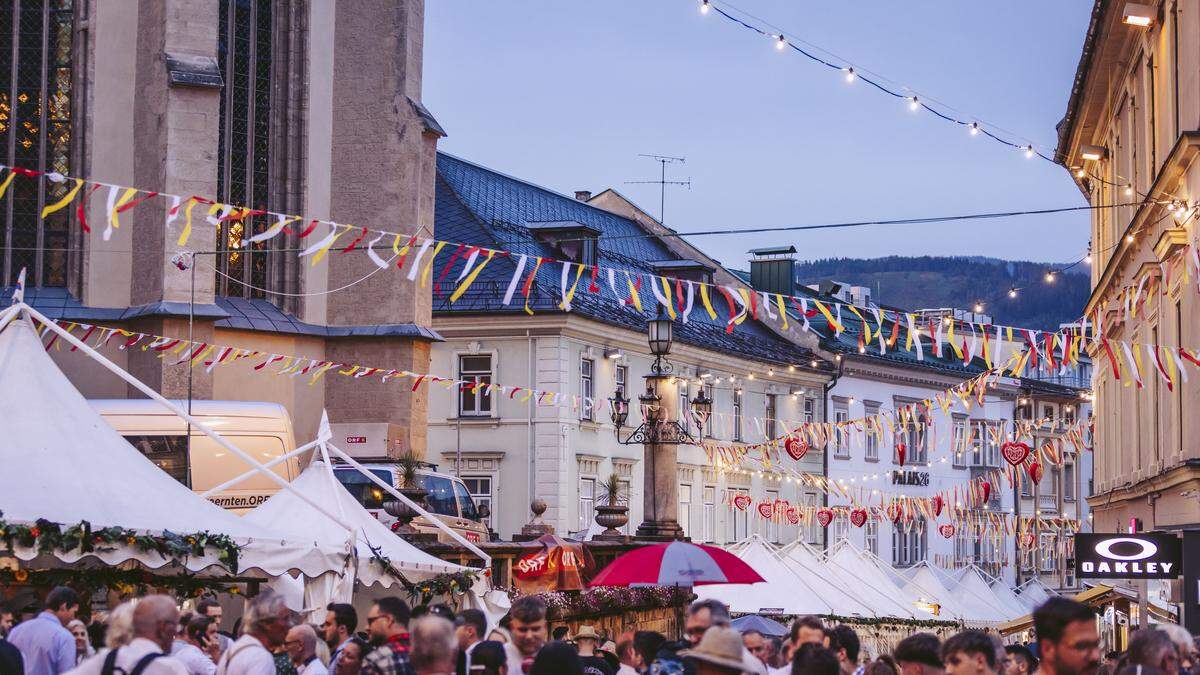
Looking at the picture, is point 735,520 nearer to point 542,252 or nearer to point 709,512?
point 709,512

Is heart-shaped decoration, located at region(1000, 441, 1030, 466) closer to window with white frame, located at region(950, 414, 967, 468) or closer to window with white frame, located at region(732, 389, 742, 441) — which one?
window with white frame, located at region(732, 389, 742, 441)

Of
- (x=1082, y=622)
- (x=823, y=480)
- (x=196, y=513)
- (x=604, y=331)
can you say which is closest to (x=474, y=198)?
(x=604, y=331)

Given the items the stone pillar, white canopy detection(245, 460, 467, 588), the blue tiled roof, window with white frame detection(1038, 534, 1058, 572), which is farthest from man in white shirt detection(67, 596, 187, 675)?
window with white frame detection(1038, 534, 1058, 572)

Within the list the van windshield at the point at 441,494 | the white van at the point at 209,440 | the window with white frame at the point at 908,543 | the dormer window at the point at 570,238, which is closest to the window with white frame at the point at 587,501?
the dormer window at the point at 570,238

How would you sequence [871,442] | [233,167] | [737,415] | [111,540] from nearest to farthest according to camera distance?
[111,540] < [233,167] < [737,415] < [871,442]

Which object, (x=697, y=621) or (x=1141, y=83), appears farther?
(x=1141, y=83)

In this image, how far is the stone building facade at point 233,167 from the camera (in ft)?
107

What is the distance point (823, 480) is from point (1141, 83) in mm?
30670

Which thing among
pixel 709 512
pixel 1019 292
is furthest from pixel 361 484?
pixel 1019 292

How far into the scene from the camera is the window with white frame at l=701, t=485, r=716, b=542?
173ft

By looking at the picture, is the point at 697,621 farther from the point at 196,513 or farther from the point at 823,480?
the point at 823,480

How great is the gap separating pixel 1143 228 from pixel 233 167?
687 inches

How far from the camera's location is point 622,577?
65.0ft

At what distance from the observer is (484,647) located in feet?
31.1
